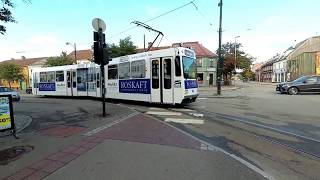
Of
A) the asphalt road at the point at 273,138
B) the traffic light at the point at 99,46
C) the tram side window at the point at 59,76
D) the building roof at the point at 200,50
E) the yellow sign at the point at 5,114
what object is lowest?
the asphalt road at the point at 273,138

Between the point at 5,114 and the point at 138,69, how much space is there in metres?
9.43

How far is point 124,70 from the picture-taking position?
18.6 meters

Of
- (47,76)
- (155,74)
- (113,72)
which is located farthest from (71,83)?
(155,74)

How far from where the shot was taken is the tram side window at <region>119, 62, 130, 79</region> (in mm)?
18250

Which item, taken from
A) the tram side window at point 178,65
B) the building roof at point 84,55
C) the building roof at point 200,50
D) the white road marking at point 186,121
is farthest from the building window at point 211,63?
the white road marking at point 186,121

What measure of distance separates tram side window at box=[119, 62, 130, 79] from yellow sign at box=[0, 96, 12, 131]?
390 inches

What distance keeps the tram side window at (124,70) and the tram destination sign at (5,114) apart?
32.4 feet

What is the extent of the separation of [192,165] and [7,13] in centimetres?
747

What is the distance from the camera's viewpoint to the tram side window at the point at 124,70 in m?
18.2

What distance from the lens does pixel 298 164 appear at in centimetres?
631

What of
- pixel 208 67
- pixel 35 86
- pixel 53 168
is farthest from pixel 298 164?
pixel 208 67

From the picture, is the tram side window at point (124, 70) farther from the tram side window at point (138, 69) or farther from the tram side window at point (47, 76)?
the tram side window at point (47, 76)

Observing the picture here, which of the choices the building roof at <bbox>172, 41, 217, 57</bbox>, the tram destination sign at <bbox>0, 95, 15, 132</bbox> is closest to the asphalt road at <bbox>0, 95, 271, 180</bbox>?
the tram destination sign at <bbox>0, 95, 15, 132</bbox>

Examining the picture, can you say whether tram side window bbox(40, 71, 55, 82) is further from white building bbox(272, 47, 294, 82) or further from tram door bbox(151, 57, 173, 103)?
white building bbox(272, 47, 294, 82)
